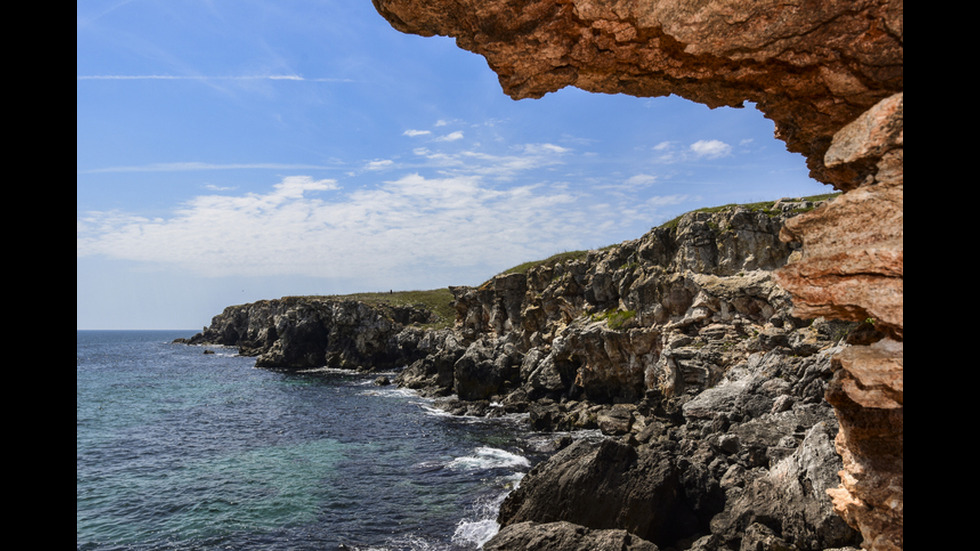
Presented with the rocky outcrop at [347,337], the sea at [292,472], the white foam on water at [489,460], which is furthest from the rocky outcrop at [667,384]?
the rocky outcrop at [347,337]

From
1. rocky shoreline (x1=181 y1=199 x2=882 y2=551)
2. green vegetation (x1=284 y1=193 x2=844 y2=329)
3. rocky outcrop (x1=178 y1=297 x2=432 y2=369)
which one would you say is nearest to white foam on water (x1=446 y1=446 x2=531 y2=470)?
rocky shoreline (x1=181 y1=199 x2=882 y2=551)

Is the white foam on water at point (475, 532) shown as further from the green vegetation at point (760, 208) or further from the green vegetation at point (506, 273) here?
the green vegetation at point (760, 208)

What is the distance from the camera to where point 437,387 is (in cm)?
7550

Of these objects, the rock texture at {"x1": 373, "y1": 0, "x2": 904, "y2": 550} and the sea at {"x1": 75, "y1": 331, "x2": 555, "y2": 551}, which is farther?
the sea at {"x1": 75, "y1": 331, "x2": 555, "y2": 551}

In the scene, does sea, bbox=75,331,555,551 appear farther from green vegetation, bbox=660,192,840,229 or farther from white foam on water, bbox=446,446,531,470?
green vegetation, bbox=660,192,840,229

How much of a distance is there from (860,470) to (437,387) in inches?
2788

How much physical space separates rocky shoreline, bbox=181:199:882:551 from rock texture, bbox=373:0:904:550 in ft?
4.69

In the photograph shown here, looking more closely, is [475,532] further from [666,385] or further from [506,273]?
[506,273]

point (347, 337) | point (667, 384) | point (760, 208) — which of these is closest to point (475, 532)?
point (667, 384)

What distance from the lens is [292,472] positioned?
127 ft

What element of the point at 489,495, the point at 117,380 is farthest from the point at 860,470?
the point at 117,380

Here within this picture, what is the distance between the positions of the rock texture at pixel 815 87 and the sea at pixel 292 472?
21426mm

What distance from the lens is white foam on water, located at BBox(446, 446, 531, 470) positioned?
1496 inches

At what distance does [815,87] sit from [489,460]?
36.5 meters
